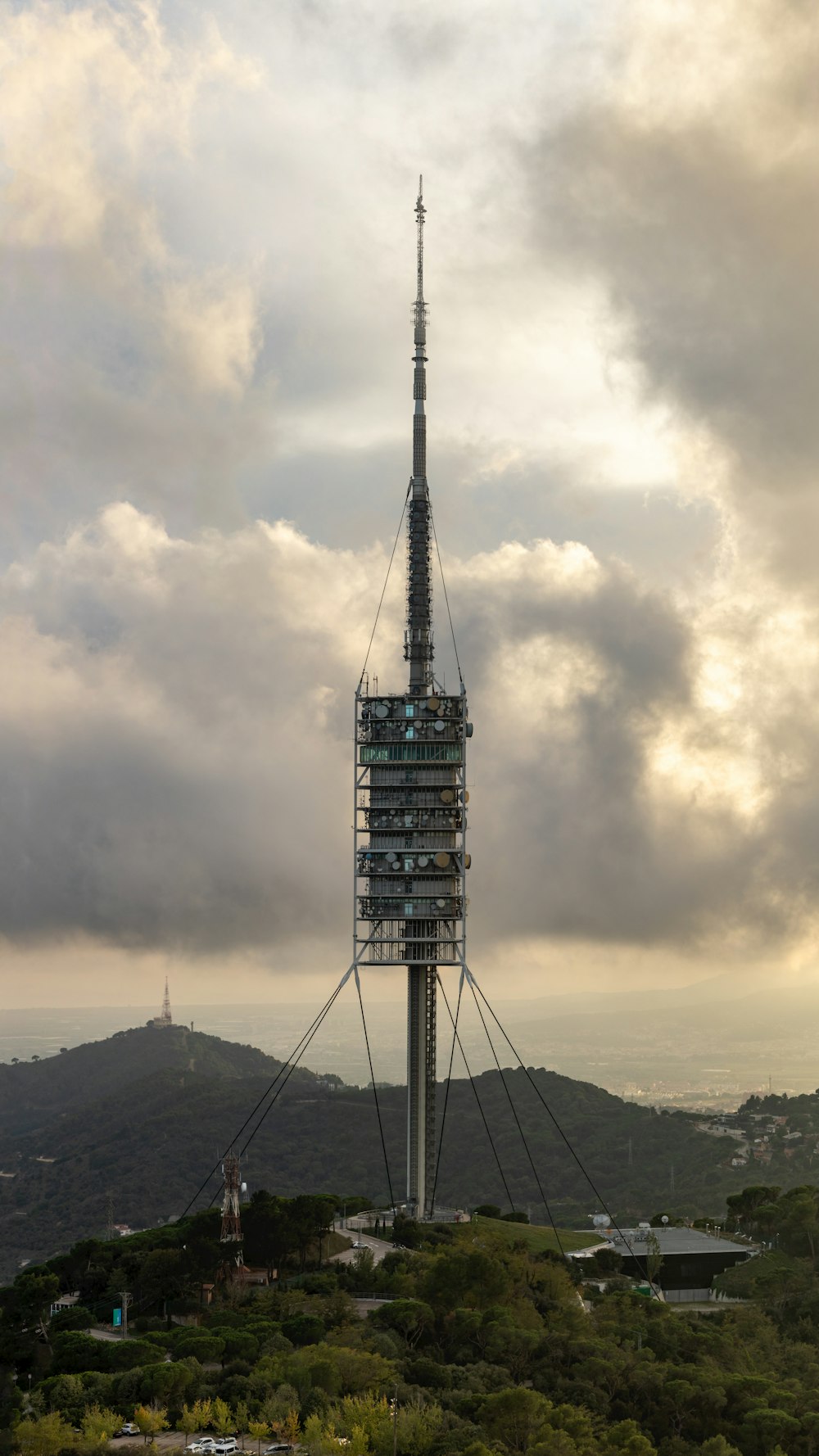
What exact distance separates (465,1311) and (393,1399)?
1630 centimetres

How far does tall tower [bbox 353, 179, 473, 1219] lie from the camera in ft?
368

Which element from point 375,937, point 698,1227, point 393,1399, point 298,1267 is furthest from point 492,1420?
point 698,1227

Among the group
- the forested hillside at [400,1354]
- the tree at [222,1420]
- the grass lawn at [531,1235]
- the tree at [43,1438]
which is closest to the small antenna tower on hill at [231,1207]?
the forested hillside at [400,1354]

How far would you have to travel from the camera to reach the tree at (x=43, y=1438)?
63.2 m

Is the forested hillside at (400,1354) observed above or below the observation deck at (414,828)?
below

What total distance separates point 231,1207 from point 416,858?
28638 millimetres

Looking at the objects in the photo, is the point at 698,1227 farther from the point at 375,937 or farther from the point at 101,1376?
the point at 101,1376

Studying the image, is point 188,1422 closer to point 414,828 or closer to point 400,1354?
point 400,1354

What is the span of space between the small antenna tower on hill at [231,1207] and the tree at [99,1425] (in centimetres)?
3079

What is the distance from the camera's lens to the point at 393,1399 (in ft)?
225

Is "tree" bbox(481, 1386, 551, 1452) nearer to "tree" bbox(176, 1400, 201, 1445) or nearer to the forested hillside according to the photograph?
the forested hillside

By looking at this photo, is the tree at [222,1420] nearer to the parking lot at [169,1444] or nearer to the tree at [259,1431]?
the parking lot at [169,1444]

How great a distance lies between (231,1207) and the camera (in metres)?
101

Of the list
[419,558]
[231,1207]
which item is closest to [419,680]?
[419,558]
